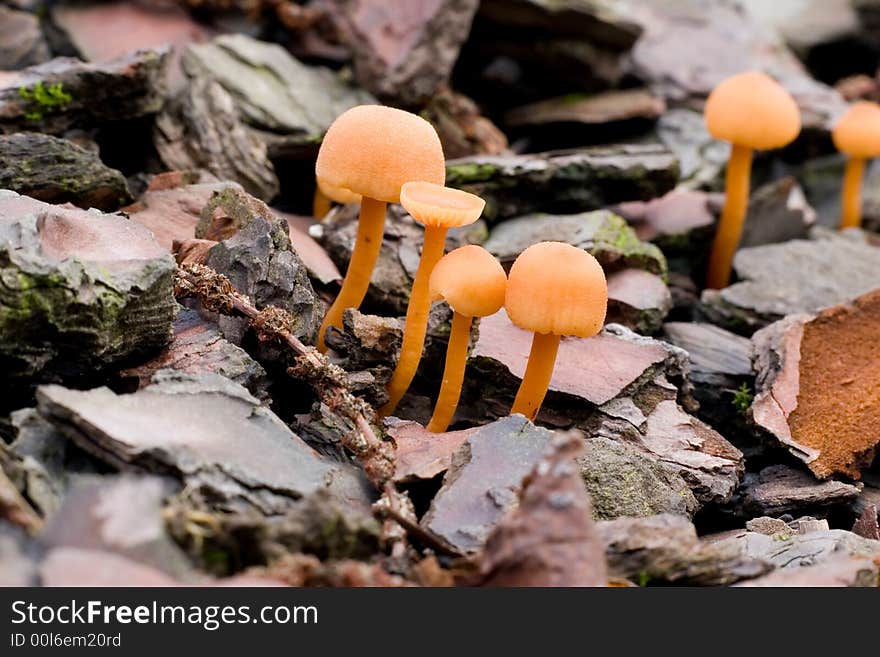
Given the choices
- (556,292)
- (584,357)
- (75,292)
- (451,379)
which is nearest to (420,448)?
(451,379)

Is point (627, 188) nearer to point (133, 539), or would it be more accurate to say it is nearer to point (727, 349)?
point (727, 349)

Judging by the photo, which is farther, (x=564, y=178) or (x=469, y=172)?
(x=564, y=178)

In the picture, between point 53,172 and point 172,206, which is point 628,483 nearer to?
point 172,206

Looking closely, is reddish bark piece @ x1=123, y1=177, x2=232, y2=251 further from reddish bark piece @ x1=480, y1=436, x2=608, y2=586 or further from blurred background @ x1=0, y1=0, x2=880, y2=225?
reddish bark piece @ x1=480, y1=436, x2=608, y2=586

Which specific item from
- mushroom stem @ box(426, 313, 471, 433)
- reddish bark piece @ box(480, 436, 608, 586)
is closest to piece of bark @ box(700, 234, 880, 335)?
mushroom stem @ box(426, 313, 471, 433)

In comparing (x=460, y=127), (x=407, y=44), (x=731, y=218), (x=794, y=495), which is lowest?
(x=794, y=495)
